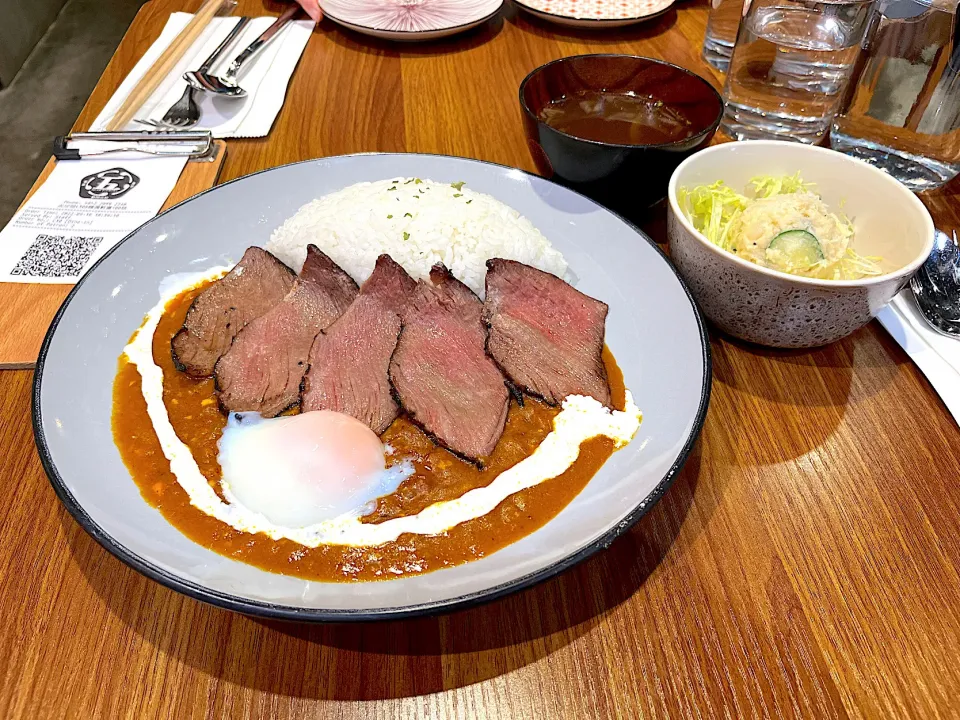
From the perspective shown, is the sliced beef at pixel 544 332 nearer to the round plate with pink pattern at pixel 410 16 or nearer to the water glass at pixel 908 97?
the water glass at pixel 908 97

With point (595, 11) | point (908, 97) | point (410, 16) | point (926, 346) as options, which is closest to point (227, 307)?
point (926, 346)

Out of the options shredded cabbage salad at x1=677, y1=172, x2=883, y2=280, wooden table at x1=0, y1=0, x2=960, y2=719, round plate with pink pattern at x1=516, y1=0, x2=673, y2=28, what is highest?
round plate with pink pattern at x1=516, y1=0, x2=673, y2=28

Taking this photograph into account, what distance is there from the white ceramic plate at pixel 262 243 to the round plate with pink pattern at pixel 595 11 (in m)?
1.35

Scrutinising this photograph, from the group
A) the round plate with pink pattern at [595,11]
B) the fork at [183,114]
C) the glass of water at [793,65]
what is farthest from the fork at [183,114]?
the glass of water at [793,65]

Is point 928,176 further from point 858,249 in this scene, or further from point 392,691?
point 392,691

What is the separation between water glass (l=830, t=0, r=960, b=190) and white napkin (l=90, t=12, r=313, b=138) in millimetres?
2044

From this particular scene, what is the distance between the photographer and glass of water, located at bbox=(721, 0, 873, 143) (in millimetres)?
2006

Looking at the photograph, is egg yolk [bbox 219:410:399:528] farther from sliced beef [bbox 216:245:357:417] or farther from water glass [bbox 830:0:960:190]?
water glass [bbox 830:0:960:190]

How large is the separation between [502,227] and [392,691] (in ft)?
3.95

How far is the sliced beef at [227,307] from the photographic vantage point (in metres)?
1.56

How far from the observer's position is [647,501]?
114 centimetres

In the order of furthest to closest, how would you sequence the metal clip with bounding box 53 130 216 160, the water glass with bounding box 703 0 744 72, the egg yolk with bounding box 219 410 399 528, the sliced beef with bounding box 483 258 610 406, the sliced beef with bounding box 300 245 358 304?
the water glass with bounding box 703 0 744 72
the metal clip with bounding box 53 130 216 160
the sliced beef with bounding box 300 245 358 304
the sliced beef with bounding box 483 258 610 406
the egg yolk with bounding box 219 410 399 528

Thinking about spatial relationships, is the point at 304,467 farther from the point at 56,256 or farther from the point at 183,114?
the point at 183,114

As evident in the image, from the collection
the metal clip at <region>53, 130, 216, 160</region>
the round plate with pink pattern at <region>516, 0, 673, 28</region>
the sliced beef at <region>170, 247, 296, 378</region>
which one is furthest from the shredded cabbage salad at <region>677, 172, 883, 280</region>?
the metal clip at <region>53, 130, 216, 160</region>
